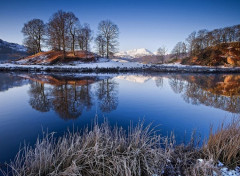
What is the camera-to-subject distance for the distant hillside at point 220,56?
1689 inches

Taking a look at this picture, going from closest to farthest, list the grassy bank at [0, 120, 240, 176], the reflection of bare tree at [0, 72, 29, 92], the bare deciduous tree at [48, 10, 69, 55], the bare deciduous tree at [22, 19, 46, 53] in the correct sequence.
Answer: the grassy bank at [0, 120, 240, 176]
the reflection of bare tree at [0, 72, 29, 92]
the bare deciduous tree at [48, 10, 69, 55]
the bare deciduous tree at [22, 19, 46, 53]

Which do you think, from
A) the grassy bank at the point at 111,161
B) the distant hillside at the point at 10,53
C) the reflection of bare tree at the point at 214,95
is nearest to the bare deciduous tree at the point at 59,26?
the distant hillside at the point at 10,53

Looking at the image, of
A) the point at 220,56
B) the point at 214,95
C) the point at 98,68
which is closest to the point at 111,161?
the point at 214,95

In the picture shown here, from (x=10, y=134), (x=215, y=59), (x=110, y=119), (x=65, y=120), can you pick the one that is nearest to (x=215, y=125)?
(x=110, y=119)

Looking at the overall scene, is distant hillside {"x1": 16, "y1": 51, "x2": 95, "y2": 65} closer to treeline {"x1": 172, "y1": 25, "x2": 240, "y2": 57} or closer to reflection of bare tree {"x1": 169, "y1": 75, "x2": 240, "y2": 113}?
reflection of bare tree {"x1": 169, "y1": 75, "x2": 240, "y2": 113}

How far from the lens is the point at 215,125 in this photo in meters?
5.12

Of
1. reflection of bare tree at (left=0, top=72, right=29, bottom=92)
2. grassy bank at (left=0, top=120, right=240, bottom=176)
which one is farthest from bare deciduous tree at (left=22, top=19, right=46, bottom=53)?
grassy bank at (left=0, top=120, right=240, bottom=176)

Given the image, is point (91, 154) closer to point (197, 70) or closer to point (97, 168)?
point (97, 168)

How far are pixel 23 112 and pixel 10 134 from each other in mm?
2316

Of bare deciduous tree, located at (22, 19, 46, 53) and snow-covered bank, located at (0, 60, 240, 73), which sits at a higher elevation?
bare deciduous tree, located at (22, 19, 46, 53)

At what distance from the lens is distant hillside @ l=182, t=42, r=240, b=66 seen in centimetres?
4291

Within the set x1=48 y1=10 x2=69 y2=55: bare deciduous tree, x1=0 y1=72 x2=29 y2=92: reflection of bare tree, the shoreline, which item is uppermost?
x1=48 y1=10 x2=69 y2=55: bare deciduous tree

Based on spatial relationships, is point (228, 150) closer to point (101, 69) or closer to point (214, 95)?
point (214, 95)

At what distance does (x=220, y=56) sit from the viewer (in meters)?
45.1
